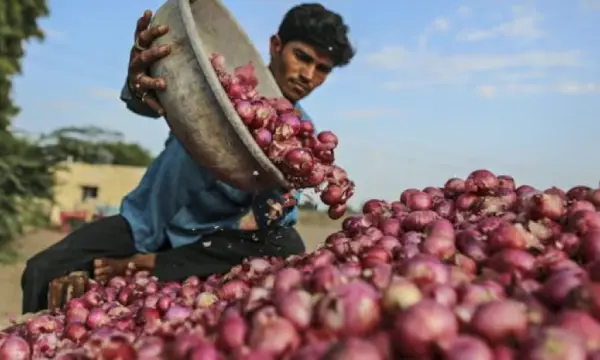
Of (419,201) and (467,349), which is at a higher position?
(419,201)

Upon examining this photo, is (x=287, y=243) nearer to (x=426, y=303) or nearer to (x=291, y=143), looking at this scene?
(x=291, y=143)

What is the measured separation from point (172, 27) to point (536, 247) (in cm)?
129

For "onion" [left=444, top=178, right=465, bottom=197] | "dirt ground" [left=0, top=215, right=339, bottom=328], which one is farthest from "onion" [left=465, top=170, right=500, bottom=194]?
"dirt ground" [left=0, top=215, right=339, bottom=328]

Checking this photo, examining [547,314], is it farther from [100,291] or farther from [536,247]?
[100,291]

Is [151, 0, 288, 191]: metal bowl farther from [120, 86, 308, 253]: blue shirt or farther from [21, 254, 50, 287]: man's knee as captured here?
[21, 254, 50, 287]: man's knee

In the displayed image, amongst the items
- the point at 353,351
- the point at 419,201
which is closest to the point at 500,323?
the point at 353,351

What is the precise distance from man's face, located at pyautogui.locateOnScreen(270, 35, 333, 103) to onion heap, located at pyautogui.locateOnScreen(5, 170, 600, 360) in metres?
1.66

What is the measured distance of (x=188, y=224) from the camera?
293 centimetres

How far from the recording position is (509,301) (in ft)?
2.72


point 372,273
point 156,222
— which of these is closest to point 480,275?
point 372,273

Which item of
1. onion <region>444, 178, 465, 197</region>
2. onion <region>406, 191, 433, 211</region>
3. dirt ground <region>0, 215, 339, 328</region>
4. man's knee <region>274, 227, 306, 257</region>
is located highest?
onion <region>444, 178, 465, 197</region>

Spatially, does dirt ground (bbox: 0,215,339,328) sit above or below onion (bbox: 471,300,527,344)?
below

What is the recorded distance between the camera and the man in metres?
2.81

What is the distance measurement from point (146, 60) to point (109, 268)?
0.98m
